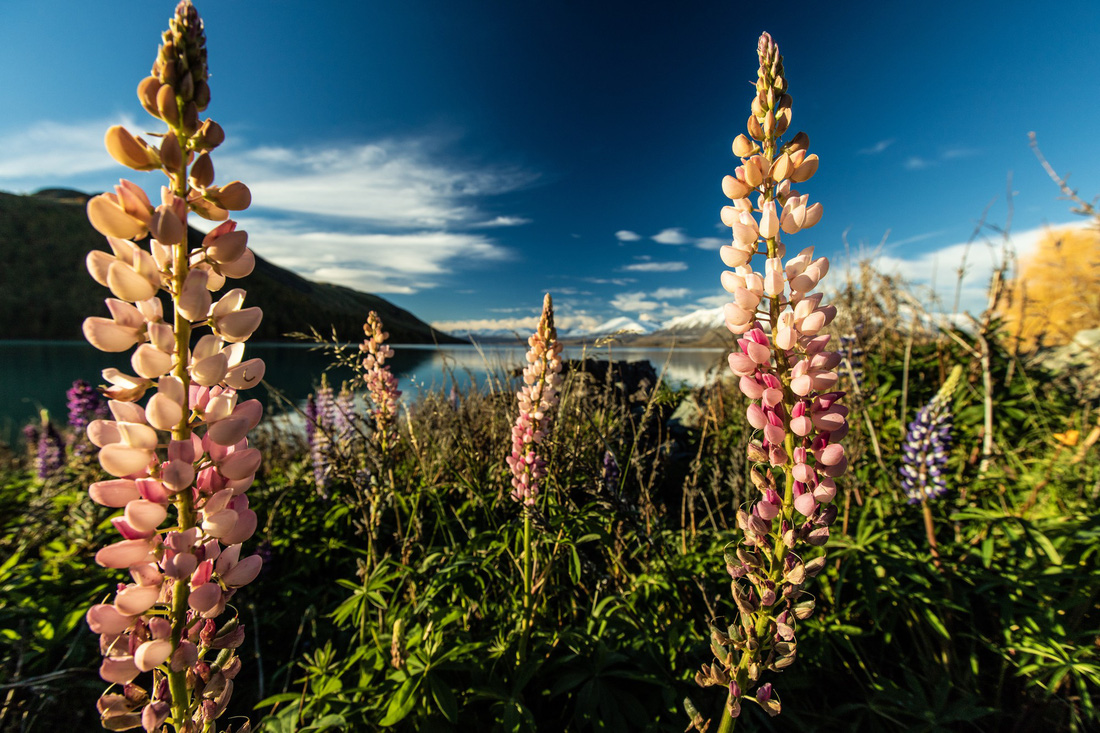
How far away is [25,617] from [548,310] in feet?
10.7

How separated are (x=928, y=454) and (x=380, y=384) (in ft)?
12.5

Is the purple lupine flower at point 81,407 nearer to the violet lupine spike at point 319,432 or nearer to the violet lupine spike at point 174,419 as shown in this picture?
the violet lupine spike at point 319,432

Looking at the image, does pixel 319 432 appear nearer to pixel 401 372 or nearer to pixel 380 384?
pixel 401 372

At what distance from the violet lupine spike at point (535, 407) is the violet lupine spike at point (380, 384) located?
2.88 feet

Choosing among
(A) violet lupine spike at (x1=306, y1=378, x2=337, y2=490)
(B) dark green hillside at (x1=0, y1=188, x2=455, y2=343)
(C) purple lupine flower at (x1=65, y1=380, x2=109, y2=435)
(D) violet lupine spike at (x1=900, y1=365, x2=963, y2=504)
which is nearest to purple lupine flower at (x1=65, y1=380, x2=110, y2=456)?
(C) purple lupine flower at (x1=65, y1=380, x2=109, y2=435)

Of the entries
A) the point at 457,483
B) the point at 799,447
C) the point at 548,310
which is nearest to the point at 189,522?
the point at 799,447

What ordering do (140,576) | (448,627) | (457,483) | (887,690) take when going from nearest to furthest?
1. (140,576)
2. (887,690)
3. (448,627)
4. (457,483)

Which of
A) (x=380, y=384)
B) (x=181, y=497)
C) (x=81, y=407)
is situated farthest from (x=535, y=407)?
(x=81, y=407)

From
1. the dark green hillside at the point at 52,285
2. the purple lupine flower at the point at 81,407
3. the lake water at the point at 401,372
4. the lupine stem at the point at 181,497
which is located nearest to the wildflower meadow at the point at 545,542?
the lupine stem at the point at 181,497

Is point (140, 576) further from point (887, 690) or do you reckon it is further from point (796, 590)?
point (887, 690)

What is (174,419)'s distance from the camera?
80 centimetres

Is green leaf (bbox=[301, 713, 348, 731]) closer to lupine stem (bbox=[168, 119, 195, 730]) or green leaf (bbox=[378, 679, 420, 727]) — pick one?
green leaf (bbox=[378, 679, 420, 727])

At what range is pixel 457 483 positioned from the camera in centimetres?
347

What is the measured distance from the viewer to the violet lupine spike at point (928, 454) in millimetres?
2891
